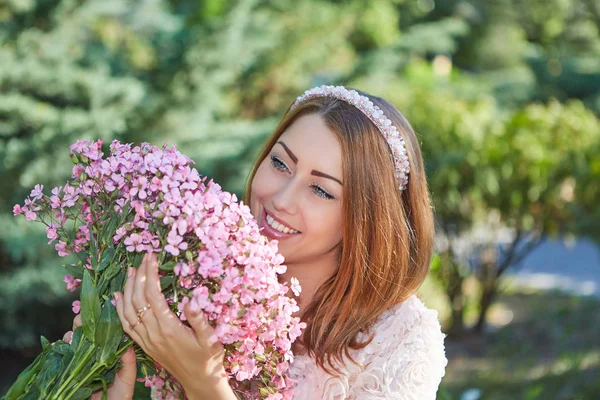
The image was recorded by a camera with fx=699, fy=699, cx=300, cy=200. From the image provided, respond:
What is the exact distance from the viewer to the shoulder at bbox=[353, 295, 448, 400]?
1938mm

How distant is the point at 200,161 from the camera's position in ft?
17.1

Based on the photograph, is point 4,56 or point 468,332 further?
point 468,332

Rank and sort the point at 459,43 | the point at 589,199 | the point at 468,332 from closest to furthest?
the point at 589,199 → the point at 468,332 → the point at 459,43

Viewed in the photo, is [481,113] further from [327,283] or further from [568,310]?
[327,283]

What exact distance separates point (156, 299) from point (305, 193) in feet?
2.11

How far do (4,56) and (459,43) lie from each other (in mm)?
20845

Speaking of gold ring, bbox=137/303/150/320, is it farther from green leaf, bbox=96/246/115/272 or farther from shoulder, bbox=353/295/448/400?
shoulder, bbox=353/295/448/400

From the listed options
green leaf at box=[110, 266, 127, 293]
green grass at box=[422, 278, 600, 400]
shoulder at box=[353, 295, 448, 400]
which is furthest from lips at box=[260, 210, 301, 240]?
green grass at box=[422, 278, 600, 400]

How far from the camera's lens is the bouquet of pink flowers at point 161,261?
1459 mm

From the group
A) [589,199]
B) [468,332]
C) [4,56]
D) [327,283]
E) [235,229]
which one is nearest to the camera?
[235,229]

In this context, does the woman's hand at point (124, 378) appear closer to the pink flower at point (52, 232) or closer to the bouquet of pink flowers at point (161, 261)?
the bouquet of pink flowers at point (161, 261)

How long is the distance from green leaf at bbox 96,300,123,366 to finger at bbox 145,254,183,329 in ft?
0.32

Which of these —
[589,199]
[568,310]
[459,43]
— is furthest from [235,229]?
[459,43]

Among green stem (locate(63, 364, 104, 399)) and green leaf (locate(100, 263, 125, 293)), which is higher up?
green leaf (locate(100, 263, 125, 293))
